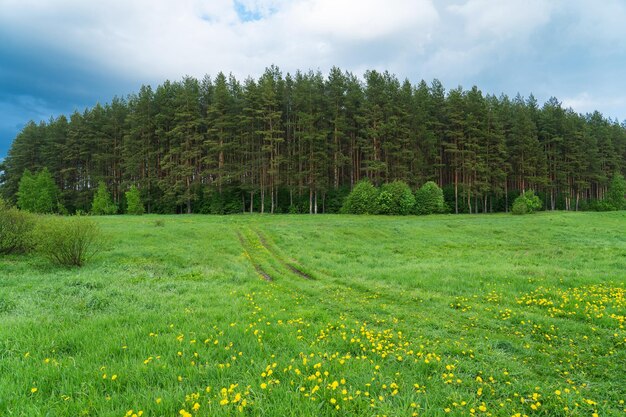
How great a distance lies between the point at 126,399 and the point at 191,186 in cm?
5141

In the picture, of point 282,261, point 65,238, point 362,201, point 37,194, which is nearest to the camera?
point 65,238

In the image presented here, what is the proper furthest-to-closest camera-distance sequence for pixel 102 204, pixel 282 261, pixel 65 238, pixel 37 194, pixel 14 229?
pixel 37 194 → pixel 102 204 → pixel 282 261 → pixel 14 229 → pixel 65 238

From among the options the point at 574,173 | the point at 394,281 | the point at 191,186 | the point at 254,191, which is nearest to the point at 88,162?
the point at 191,186

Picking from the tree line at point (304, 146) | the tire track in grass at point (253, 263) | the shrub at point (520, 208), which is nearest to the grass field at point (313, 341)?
the tire track in grass at point (253, 263)

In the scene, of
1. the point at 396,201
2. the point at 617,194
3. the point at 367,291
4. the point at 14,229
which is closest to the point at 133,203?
the point at 14,229

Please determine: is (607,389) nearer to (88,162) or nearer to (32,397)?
(32,397)

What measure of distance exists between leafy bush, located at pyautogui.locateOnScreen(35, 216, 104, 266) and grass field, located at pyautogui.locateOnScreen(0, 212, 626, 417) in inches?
29.8

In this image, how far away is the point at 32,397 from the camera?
13.6 ft

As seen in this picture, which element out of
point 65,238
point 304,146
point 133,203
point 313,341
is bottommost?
point 313,341

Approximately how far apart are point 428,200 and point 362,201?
32.3 ft

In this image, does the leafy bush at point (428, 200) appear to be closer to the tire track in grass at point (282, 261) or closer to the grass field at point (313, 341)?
the tire track in grass at point (282, 261)

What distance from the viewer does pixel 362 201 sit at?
45.2 metres

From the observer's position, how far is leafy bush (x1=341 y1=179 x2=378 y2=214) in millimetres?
44750

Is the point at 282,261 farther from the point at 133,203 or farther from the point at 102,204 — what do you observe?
the point at 102,204
